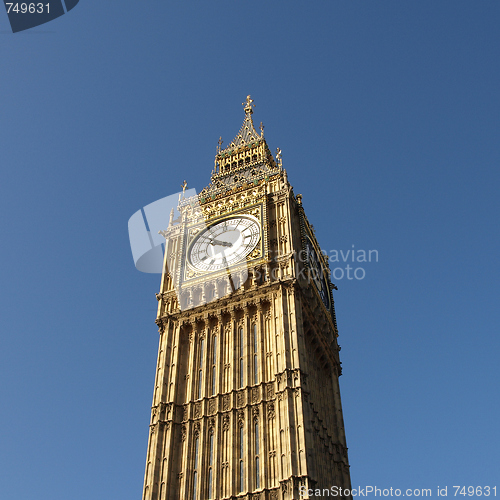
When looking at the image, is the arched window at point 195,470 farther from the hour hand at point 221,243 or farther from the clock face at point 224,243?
the hour hand at point 221,243

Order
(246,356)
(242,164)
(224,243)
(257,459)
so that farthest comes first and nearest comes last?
(242,164), (224,243), (246,356), (257,459)

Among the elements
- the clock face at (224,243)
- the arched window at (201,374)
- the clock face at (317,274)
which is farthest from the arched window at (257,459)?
the clock face at (317,274)

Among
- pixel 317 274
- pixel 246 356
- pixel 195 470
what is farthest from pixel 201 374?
pixel 317 274

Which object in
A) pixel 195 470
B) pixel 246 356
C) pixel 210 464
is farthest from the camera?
pixel 246 356

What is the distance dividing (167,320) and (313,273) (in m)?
11.4

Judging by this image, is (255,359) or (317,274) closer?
(255,359)

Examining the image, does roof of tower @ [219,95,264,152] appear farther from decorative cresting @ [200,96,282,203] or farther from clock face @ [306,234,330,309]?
clock face @ [306,234,330,309]

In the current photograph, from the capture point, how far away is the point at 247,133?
69.8 metres

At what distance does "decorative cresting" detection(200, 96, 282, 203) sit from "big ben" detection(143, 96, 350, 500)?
668 mm

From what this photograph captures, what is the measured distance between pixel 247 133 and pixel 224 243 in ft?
77.3

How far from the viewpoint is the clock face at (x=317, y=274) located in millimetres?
49500

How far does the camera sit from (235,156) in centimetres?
6544

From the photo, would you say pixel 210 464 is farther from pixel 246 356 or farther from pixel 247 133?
pixel 247 133

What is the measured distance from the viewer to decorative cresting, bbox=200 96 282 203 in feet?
187
